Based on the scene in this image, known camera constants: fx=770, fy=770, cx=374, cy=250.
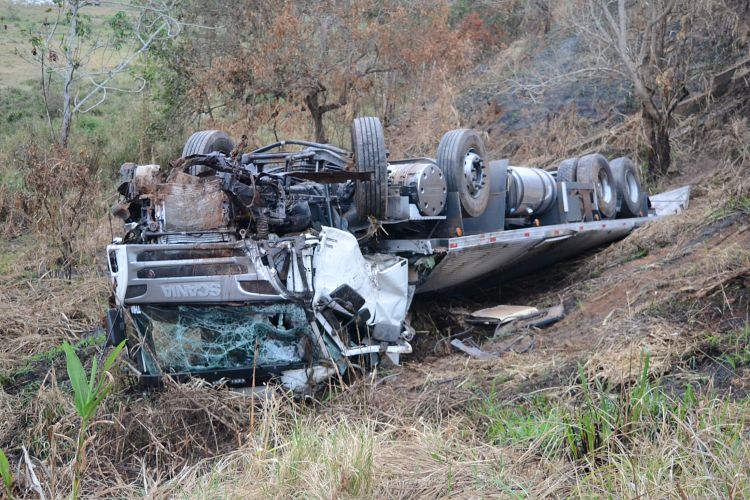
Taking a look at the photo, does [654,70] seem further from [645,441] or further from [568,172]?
[645,441]

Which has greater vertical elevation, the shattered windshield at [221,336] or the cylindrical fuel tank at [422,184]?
the cylindrical fuel tank at [422,184]

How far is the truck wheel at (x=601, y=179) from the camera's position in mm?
9188

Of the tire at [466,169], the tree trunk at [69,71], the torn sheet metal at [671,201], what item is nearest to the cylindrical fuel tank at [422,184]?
the tire at [466,169]

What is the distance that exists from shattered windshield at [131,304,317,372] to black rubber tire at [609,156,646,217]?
577cm

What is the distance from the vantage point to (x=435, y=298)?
825 centimetres

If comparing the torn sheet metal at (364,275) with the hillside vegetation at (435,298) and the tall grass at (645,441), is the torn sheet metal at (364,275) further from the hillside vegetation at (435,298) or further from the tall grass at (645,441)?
the tall grass at (645,441)

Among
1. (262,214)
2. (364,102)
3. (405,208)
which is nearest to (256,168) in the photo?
(262,214)

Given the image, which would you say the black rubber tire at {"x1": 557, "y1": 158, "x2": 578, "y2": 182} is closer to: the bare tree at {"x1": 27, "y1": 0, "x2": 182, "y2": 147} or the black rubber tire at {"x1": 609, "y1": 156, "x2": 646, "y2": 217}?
the black rubber tire at {"x1": 609, "y1": 156, "x2": 646, "y2": 217}

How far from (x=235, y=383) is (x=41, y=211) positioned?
5305mm

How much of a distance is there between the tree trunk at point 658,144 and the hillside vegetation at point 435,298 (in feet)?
0.13

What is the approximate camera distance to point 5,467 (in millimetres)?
2885

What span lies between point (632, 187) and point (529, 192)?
2.62m

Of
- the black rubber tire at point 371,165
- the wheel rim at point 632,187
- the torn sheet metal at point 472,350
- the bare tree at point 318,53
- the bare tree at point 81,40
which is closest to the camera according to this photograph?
the black rubber tire at point 371,165

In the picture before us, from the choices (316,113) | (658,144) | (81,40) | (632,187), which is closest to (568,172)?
(632,187)
